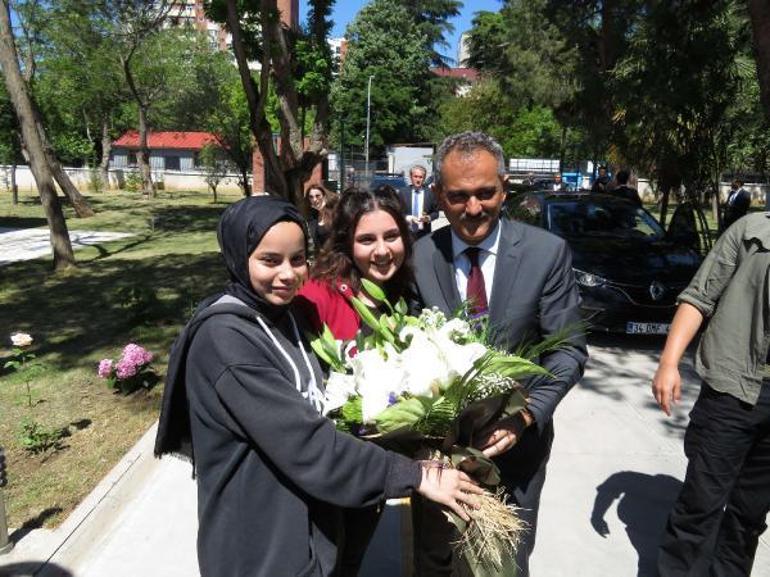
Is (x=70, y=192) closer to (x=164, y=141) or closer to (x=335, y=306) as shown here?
(x=335, y=306)

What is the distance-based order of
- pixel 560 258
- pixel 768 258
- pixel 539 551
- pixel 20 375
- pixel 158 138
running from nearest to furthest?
1. pixel 560 258
2. pixel 768 258
3. pixel 539 551
4. pixel 20 375
5. pixel 158 138

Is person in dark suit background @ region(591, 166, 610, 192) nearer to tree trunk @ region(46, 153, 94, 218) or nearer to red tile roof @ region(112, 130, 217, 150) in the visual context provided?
tree trunk @ region(46, 153, 94, 218)

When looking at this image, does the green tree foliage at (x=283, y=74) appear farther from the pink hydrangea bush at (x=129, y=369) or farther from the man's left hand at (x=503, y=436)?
the man's left hand at (x=503, y=436)

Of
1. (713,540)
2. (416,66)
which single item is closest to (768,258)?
(713,540)

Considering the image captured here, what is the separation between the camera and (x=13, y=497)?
3719 millimetres

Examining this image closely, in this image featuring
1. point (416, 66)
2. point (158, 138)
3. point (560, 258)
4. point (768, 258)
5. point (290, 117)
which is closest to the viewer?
point (560, 258)

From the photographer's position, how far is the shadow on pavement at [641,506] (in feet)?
10.8

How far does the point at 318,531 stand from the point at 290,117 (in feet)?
30.0

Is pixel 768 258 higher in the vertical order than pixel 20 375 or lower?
higher

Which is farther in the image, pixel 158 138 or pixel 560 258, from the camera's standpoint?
pixel 158 138

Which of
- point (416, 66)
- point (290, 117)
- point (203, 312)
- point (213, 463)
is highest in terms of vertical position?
point (416, 66)

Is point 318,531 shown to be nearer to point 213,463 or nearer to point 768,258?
point 213,463

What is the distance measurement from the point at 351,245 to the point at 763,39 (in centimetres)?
582

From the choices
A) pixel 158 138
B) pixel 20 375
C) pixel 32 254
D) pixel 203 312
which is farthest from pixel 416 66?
pixel 203 312
